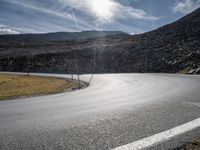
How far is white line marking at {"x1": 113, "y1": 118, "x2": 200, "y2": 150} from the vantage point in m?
5.06

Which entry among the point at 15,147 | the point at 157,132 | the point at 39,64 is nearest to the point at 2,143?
the point at 15,147

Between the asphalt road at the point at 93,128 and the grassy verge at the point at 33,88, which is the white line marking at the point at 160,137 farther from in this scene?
the grassy verge at the point at 33,88

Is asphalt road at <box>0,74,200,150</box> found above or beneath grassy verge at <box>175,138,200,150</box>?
beneath

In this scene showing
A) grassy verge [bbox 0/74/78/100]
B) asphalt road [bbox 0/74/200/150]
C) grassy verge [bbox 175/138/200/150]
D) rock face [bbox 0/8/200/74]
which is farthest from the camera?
rock face [bbox 0/8/200/74]

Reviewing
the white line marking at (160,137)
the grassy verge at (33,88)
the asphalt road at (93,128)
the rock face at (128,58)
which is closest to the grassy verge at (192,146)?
the asphalt road at (93,128)

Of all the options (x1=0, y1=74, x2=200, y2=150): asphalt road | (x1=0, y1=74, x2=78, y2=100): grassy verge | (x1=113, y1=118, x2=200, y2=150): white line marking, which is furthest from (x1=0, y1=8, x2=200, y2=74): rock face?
(x1=113, y1=118, x2=200, y2=150): white line marking

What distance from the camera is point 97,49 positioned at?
258 ft

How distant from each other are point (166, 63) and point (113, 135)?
2087 inches

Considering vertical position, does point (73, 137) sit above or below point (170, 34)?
below

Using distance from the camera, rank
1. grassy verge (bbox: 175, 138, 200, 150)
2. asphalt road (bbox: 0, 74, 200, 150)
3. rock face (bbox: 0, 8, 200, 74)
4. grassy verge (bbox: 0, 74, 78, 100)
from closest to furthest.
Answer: grassy verge (bbox: 175, 138, 200, 150) → asphalt road (bbox: 0, 74, 200, 150) → grassy verge (bbox: 0, 74, 78, 100) → rock face (bbox: 0, 8, 200, 74)

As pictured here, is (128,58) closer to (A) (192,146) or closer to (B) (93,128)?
(B) (93,128)

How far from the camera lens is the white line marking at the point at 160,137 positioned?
16.6 feet

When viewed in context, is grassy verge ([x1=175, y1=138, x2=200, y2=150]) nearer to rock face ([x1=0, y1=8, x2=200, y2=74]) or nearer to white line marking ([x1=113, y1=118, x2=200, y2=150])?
white line marking ([x1=113, y1=118, x2=200, y2=150])

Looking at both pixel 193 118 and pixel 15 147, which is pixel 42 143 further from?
pixel 193 118
